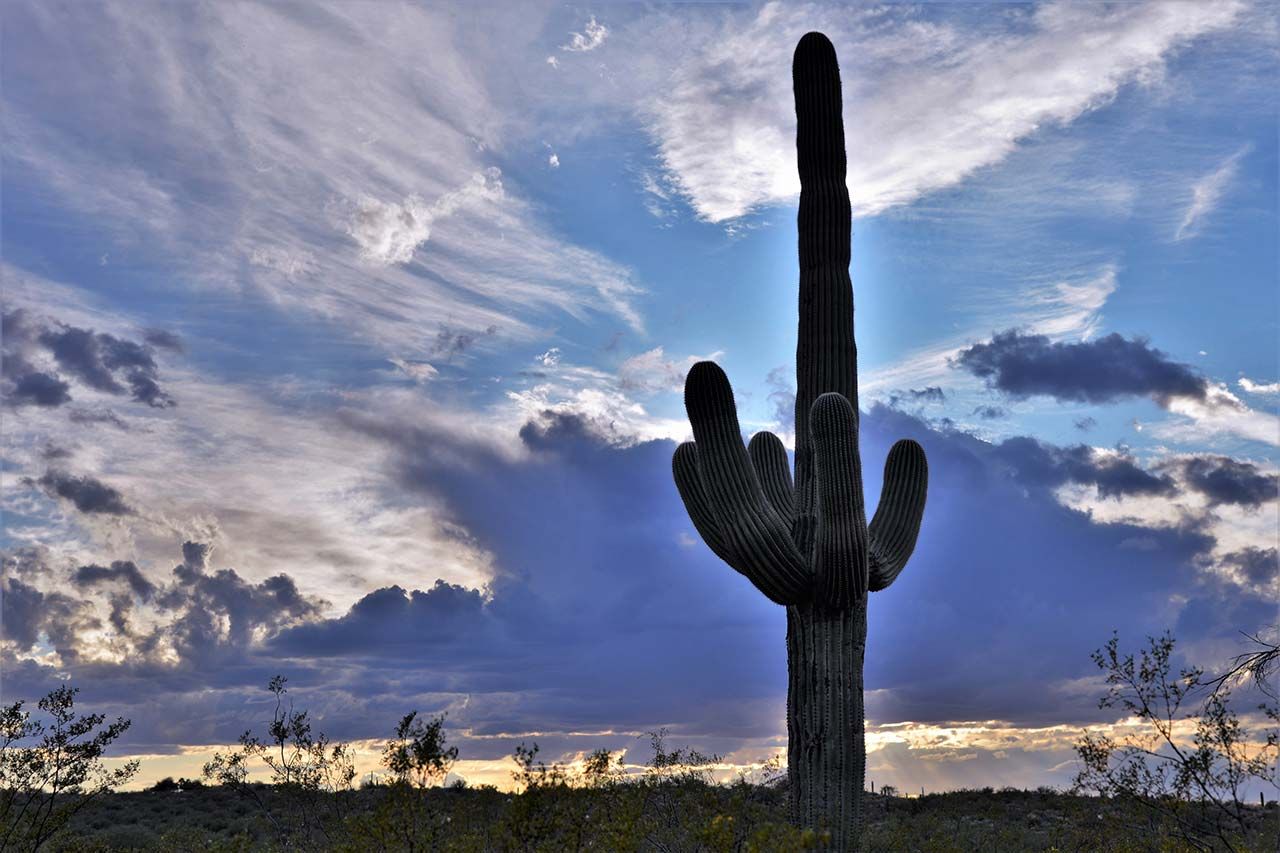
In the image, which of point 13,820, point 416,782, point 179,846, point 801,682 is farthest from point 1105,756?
point 13,820

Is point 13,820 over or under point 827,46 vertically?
under

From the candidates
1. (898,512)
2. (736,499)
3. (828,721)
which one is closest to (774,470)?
(898,512)

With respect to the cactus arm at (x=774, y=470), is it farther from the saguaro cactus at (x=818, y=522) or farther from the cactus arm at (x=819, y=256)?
the cactus arm at (x=819, y=256)

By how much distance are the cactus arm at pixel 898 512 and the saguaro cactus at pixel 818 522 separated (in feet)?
0.05

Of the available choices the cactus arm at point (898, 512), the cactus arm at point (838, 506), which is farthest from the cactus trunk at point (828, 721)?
the cactus arm at point (898, 512)

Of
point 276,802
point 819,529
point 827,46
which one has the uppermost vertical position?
point 827,46

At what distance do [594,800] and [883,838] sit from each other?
8.14 metres

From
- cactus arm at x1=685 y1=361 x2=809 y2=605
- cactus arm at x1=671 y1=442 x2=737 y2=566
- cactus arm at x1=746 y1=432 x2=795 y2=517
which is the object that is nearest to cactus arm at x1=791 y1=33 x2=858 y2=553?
cactus arm at x1=746 y1=432 x2=795 y2=517

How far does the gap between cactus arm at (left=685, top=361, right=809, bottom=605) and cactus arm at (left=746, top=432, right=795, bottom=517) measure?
1.58 feet

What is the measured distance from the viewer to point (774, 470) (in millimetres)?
10664

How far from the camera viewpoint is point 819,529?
29.6 ft

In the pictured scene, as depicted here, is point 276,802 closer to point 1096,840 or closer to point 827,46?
point 1096,840

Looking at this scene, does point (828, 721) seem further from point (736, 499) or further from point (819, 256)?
point (819, 256)

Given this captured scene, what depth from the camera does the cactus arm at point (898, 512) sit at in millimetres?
9938
